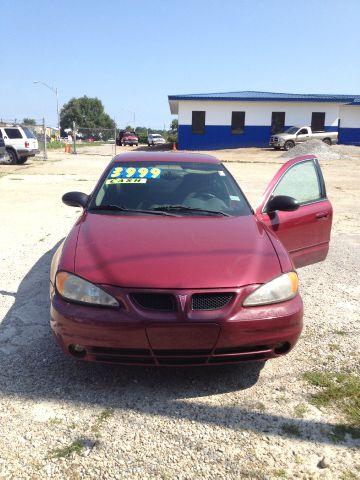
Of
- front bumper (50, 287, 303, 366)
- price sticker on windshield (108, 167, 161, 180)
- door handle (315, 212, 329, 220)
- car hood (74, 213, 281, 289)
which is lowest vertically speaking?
front bumper (50, 287, 303, 366)

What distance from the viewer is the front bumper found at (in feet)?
8.63

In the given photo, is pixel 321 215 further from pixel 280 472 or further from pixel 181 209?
pixel 280 472

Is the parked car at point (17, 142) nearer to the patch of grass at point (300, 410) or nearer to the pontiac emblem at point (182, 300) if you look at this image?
the pontiac emblem at point (182, 300)

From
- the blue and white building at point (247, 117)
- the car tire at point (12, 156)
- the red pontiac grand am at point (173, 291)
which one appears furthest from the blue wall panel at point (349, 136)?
the red pontiac grand am at point (173, 291)

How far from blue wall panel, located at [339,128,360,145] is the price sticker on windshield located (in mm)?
37304

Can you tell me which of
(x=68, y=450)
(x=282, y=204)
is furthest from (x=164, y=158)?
(x=68, y=450)

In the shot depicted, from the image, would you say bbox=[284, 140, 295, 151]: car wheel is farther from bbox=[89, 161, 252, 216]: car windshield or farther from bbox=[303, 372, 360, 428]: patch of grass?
bbox=[303, 372, 360, 428]: patch of grass

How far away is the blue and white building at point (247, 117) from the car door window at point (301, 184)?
31.5m

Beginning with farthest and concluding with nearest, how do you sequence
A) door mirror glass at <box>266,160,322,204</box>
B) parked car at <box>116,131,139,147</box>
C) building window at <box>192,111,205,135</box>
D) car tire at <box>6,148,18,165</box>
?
parked car at <box>116,131,139,147</box> → building window at <box>192,111,205,135</box> → car tire at <box>6,148,18,165</box> → door mirror glass at <box>266,160,322,204</box>

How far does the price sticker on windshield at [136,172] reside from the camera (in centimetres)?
440

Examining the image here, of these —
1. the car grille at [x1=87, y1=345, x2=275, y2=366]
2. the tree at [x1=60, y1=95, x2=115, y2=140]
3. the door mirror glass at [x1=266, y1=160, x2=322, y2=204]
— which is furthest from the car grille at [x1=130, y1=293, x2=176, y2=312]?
the tree at [x1=60, y1=95, x2=115, y2=140]

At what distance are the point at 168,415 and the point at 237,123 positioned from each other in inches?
1394

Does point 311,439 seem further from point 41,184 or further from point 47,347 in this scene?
point 41,184

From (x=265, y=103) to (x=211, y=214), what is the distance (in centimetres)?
3407
